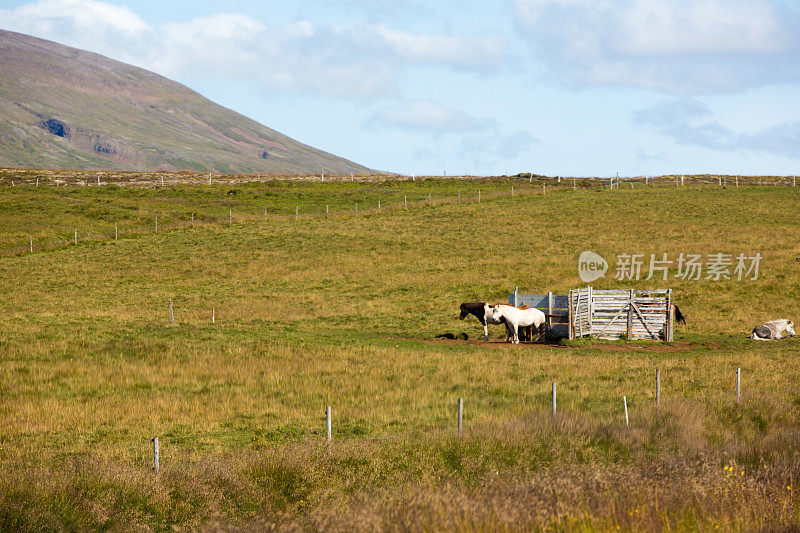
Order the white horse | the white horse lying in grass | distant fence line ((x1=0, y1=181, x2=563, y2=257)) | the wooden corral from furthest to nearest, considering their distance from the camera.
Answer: distant fence line ((x1=0, y1=181, x2=563, y2=257)) → the wooden corral → the white horse → the white horse lying in grass

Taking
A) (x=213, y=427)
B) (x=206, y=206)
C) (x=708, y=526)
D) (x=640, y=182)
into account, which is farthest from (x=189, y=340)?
(x=640, y=182)

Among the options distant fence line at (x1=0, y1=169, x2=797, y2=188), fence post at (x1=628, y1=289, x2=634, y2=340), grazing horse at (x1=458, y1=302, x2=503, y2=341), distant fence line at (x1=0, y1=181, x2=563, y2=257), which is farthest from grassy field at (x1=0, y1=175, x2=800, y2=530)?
distant fence line at (x1=0, y1=169, x2=797, y2=188)

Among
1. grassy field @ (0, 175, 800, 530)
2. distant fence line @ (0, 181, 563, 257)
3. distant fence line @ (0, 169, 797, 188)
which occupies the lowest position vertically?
grassy field @ (0, 175, 800, 530)

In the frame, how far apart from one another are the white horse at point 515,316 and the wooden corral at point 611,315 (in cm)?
118

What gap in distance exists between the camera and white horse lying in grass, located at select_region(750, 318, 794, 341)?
3303 centimetres

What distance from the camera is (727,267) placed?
5003 cm

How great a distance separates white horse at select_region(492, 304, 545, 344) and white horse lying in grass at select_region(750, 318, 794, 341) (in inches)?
398

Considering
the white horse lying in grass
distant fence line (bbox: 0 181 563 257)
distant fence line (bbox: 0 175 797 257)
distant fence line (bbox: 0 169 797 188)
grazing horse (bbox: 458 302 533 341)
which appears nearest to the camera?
the white horse lying in grass

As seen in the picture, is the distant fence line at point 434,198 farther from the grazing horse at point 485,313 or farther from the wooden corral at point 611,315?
the wooden corral at point 611,315

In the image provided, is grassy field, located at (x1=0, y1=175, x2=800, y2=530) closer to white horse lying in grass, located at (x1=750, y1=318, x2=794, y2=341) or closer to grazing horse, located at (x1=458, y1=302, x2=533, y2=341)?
white horse lying in grass, located at (x1=750, y1=318, x2=794, y2=341)

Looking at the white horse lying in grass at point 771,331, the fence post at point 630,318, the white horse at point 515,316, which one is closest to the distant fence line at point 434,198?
the white horse at point 515,316

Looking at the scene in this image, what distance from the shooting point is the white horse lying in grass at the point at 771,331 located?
3303 cm

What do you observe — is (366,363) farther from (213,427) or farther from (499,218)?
(499,218)

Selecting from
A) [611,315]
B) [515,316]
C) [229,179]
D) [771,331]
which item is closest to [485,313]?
[515,316]
